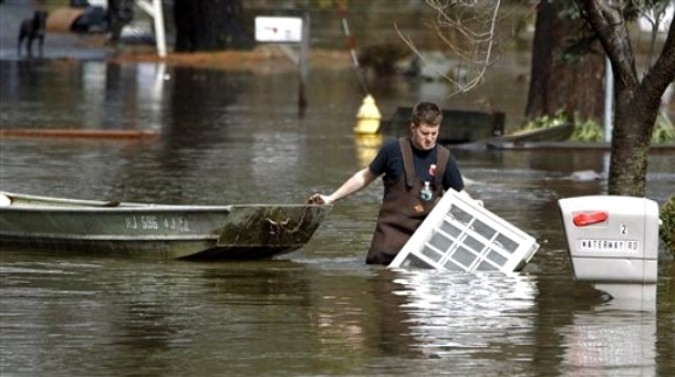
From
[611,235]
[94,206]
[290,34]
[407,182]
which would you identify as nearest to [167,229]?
[94,206]

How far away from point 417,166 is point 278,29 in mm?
18378

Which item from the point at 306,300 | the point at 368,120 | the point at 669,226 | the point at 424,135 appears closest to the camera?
the point at 306,300

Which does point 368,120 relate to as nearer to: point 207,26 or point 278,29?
point 278,29

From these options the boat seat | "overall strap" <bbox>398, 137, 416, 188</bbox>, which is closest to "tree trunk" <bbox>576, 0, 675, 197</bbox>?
"overall strap" <bbox>398, 137, 416, 188</bbox>

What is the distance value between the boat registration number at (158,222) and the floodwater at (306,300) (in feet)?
0.83

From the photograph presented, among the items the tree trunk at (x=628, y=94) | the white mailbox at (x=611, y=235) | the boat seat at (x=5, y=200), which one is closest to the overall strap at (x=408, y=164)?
the white mailbox at (x=611, y=235)

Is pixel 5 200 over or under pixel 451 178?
under

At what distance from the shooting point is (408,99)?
34.1 metres

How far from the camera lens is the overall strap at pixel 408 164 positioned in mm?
12805

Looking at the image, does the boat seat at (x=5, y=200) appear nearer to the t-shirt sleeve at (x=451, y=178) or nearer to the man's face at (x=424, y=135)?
the man's face at (x=424, y=135)

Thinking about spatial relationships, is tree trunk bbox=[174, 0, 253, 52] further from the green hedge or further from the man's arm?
the man's arm

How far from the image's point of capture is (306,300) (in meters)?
11.8

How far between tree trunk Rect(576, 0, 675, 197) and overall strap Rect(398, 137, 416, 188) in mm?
1931

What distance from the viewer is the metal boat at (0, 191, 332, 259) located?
43.0 feet
